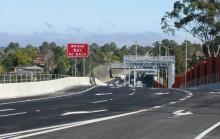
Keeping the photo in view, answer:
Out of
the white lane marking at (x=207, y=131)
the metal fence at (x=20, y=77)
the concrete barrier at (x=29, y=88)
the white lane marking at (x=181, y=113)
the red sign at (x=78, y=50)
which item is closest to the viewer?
the white lane marking at (x=207, y=131)

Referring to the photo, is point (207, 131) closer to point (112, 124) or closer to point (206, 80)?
point (112, 124)

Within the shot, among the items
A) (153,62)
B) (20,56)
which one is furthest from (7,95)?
(153,62)

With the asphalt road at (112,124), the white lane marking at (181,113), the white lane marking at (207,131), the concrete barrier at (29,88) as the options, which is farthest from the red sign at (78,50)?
the white lane marking at (207,131)

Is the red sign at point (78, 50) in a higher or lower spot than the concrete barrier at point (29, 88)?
higher

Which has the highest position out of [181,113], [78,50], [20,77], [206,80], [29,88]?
[78,50]


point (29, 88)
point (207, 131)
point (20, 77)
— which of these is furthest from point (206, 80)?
point (207, 131)

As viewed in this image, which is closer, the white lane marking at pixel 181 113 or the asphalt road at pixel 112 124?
the asphalt road at pixel 112 124

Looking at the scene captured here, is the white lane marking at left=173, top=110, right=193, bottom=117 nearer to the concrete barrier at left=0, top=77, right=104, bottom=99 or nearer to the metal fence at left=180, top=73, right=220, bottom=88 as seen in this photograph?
the concrete barrier at left=0, top=77, right=104, bottom=99

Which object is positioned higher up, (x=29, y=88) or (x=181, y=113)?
(x=29, y=88)

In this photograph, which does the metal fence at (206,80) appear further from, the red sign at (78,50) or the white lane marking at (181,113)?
the white lane marking at (181,113)

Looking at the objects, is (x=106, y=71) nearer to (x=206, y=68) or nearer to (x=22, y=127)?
(x=206, y=68)

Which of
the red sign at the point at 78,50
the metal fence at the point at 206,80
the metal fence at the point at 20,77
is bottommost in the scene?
the metal fence at the point at 206,80

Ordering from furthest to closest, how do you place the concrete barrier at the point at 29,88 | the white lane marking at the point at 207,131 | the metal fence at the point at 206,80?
the metal fence at the point at 206,80
the concrete barrier at the point at 29,88
the white lane marking at the point at 207,131

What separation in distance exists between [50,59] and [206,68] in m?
79.6
